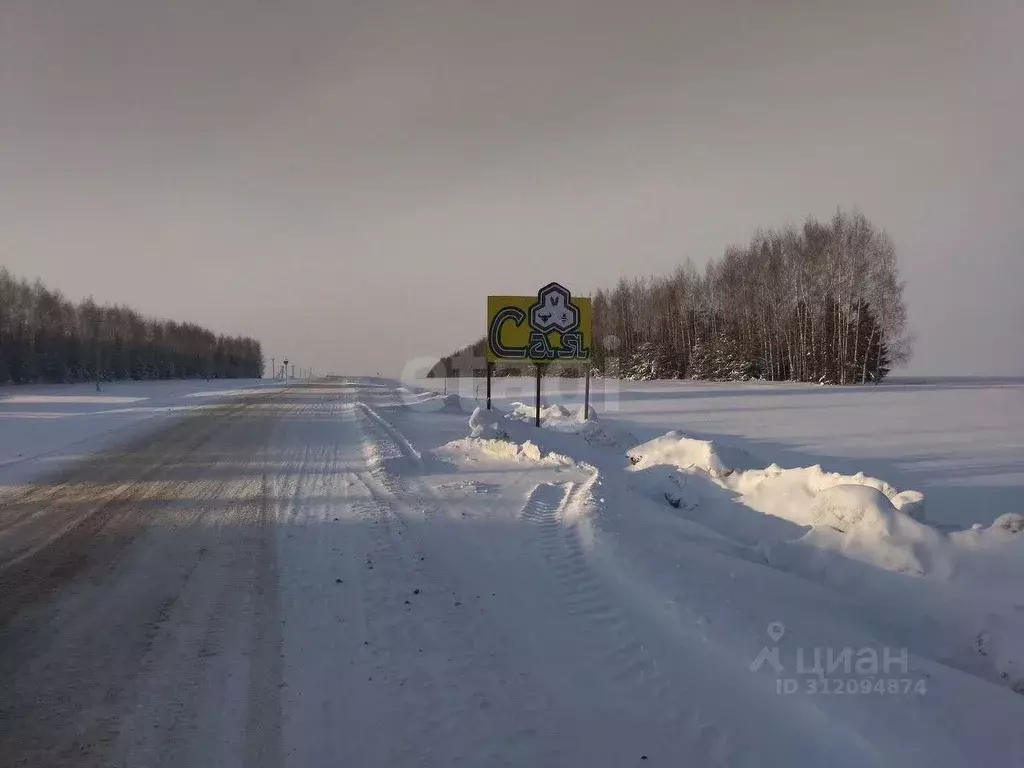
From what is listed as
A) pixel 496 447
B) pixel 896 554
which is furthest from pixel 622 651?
pixel 496 447

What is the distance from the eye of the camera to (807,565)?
5777mm

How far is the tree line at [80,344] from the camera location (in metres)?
61.6

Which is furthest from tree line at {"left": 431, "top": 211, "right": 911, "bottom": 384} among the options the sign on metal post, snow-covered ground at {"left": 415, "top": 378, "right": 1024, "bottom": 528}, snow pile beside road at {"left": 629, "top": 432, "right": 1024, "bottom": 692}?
snow pile beside road at {"left": 629, "top": 432, "right": 1024, "bottom": 692}

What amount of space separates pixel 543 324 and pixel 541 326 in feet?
0.30

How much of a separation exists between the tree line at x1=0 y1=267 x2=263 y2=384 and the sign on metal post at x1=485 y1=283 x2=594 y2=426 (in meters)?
57.1

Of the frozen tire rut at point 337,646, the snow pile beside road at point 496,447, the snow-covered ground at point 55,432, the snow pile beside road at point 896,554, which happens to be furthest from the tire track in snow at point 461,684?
the snow-covered ground at point 55,432

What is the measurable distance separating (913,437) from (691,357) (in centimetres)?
5381

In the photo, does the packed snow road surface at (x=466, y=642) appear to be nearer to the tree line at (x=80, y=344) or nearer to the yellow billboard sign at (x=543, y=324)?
the yellow billboard sign at (x=543, y=324)

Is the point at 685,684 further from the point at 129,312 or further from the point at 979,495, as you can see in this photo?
the point at 129,312

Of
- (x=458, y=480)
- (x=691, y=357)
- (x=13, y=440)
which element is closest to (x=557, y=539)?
(x=458, y=480)

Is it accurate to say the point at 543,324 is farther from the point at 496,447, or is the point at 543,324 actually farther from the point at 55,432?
the point at 55,432

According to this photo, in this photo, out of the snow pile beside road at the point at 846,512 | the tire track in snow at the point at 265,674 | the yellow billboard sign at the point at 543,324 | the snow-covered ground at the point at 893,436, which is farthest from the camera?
the yellow billboard sign at the point at 543,324

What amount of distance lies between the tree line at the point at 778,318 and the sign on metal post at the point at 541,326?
37.0 metres

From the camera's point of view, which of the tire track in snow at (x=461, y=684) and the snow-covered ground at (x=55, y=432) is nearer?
the tire track in snow at (x=461, y=684)
